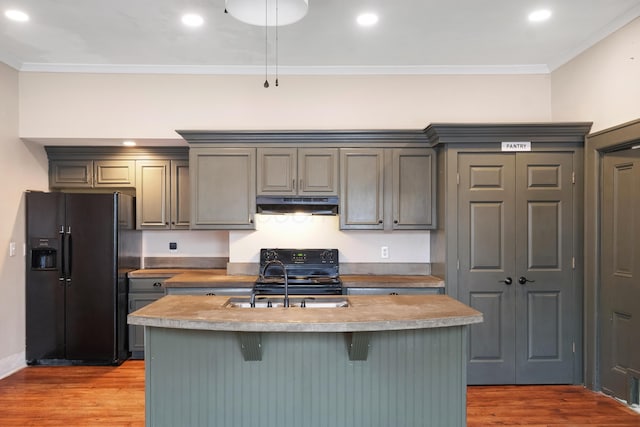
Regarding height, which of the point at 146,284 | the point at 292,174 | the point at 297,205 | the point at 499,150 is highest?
the point at 499,150

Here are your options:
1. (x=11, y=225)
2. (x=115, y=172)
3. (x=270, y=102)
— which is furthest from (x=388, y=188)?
(x=11, y=225)

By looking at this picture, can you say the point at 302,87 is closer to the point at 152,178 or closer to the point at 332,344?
the point at 152,178

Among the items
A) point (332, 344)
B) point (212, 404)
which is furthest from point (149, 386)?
point (332, 344)

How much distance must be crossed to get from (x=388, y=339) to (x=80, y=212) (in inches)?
128

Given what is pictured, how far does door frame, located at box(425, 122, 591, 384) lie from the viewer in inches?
133

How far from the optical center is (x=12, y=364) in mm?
3730

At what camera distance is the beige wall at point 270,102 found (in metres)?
3.87

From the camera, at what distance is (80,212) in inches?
152

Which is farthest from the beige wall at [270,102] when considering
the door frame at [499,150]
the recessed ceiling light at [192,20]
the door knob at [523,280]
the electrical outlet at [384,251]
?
the door knob at [523,280]

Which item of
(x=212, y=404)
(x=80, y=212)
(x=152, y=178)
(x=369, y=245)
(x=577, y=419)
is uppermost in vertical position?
(x=152, y=178)

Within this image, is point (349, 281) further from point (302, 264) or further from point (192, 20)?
point (192, 20)

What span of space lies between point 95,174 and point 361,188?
290 cm

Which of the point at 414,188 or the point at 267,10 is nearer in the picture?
the point at 267,10

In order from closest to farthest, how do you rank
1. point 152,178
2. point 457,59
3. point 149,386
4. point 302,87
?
point 149,386 → point 457,59 → point 302,87 → point 152,178
